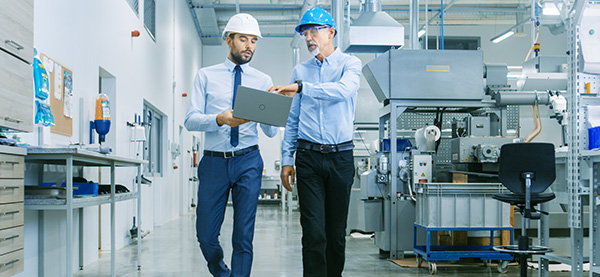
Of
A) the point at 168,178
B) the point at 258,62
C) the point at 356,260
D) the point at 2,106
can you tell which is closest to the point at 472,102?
the point at 356,260

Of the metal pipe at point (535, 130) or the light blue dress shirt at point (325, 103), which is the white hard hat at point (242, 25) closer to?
the light blue dress shirt at point (325, 103)

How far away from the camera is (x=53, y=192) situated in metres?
2.89

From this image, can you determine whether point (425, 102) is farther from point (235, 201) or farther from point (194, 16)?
point (194, 16)

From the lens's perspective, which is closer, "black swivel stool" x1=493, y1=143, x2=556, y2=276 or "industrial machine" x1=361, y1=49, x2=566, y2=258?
"black swivel stool" x1=493, y1=143, x2=556, y2=276

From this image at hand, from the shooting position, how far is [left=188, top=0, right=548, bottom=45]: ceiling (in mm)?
11836

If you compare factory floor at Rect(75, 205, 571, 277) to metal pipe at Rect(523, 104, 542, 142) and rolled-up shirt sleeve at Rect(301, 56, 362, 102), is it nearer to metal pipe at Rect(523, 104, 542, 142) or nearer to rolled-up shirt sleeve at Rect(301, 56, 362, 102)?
metal pipe at Rect(523, 104, 542, 142)

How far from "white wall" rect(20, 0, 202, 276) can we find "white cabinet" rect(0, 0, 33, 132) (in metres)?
0.93

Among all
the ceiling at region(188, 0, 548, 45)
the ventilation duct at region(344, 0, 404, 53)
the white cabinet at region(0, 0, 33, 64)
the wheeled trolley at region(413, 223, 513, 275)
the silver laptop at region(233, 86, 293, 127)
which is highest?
the ceiling at region(188, 0, 548, 45)

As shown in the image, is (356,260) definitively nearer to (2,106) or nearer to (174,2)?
(2,106)

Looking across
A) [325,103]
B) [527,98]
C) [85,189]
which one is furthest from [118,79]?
[527,98]

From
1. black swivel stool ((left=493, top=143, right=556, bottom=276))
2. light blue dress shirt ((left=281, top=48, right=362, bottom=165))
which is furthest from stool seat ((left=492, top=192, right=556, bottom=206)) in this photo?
light blue dress shirt ((left=281, top=48, right=362, bottom=165))

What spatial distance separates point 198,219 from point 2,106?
3.17 feet

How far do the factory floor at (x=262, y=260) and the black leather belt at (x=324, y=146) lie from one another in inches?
70.0

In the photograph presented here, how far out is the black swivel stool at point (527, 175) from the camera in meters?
3.32
